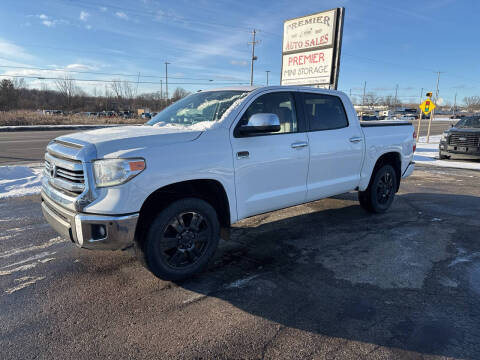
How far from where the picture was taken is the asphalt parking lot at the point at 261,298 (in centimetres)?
245

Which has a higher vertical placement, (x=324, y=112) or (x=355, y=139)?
(x=324, y=112)

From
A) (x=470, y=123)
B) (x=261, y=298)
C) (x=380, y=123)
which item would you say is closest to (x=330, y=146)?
(x=380, y=123)

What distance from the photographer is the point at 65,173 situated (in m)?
3.07

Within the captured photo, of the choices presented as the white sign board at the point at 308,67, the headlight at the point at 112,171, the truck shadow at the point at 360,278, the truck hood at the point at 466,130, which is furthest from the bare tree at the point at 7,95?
the headlight at the point at 112,171

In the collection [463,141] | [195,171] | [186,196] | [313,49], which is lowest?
[186,196]

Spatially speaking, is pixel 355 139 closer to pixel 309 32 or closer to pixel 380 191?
pixel 380 191

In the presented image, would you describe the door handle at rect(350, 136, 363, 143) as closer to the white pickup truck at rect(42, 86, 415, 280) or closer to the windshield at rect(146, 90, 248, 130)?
the white pickup truck at rect(42, 86, 415, 280)

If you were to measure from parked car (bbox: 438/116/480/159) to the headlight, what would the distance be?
13415mm

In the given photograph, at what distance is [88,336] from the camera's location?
2.54 m

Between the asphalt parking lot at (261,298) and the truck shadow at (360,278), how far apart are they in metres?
0.01

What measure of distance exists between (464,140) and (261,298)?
1275 cm

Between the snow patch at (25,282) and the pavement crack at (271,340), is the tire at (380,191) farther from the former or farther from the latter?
the snow patch at (25,282)

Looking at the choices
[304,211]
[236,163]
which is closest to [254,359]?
[236,163]

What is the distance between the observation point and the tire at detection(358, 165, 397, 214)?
555 cm
